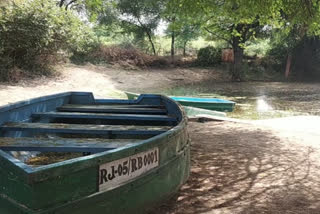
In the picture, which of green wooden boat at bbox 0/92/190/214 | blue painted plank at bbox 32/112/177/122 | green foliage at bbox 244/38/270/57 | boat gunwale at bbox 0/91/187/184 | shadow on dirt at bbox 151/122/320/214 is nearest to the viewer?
boat gunwale at bbox 0/91/187/184

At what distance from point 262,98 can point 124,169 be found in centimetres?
1649

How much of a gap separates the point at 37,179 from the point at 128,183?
0.90 metres

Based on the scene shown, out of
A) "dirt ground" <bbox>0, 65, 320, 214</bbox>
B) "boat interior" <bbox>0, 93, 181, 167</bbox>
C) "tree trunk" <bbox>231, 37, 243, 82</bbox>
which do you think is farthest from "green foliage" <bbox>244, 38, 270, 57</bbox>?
"boat interior" <bbox>0, 93, 181, 167</bbox>

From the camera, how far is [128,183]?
2.84m

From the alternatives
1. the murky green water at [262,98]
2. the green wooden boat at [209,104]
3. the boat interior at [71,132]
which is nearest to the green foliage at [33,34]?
the murky green water at [262,98]

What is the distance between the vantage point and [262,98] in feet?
59.6

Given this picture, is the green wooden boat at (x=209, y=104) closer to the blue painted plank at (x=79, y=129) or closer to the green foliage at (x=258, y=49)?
the blue painted plank at (x=79, y=129)

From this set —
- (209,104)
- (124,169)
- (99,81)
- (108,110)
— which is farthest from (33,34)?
(124,169)

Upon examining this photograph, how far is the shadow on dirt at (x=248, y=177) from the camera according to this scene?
12.5 ft

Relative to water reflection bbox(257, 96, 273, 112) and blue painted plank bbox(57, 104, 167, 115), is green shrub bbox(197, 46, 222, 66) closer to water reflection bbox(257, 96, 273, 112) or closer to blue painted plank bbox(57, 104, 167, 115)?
water reflection bbox(257, 96, 273, 112)

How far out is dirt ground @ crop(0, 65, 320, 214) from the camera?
3.82 meters

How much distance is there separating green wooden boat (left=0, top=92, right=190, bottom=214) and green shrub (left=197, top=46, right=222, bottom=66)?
981 inches

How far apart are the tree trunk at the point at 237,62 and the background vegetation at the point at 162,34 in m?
0.08

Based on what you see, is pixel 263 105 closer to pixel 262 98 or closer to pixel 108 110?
pixel 262 98
